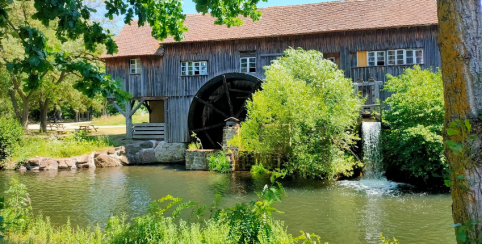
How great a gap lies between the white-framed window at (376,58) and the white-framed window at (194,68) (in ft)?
22.4

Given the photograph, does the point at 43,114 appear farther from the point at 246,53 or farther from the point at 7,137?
the point at 246,53

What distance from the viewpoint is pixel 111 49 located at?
195 inches

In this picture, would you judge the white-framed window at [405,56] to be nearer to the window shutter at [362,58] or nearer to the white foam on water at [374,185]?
the window shutter at [362,58]

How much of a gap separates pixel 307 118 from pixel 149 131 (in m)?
9.54

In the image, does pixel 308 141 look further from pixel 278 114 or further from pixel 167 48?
pixel 167 48

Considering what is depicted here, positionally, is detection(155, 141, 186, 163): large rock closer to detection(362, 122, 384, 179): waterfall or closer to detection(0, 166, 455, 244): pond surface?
detection(0, 166, 455, 244): pond surface

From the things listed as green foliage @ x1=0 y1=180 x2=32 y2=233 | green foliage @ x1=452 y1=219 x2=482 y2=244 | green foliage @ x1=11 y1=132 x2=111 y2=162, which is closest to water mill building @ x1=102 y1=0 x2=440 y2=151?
green foliage @ x1=11 y1=132 x2=111 y2=162

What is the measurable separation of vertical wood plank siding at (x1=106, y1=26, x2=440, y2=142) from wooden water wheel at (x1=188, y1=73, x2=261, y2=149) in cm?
64

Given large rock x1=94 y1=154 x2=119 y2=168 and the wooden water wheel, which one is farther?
the wooden water wheel

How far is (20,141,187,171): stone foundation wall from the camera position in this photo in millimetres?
15281

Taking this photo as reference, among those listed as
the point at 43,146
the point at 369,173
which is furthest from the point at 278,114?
the point at 43,146

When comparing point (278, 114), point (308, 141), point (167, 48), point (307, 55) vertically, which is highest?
point (167, 48)

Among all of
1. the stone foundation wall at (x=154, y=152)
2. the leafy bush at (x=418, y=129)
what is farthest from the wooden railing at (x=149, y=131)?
the leafy bush at (x=418, y=129)

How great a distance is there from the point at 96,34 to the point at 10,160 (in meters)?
12.9
